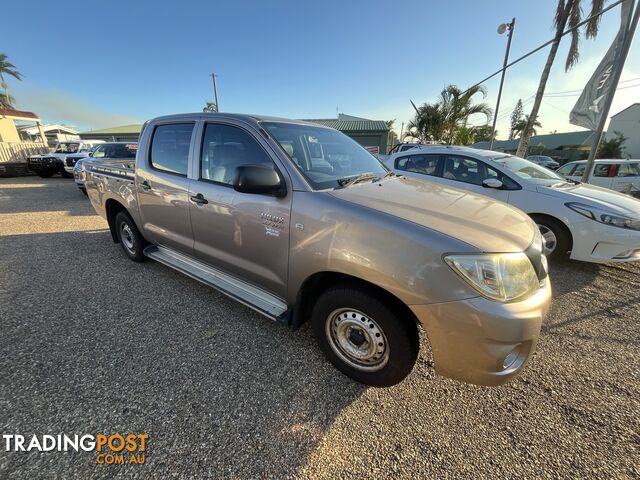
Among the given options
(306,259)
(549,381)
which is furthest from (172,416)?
(549,381)

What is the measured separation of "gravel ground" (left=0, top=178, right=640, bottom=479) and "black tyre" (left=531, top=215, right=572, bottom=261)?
0.96 metres

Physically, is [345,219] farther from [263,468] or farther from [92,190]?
[92,190]

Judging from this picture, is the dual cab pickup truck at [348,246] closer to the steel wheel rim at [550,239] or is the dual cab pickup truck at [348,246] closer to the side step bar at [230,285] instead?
the side step bar at [230,285]

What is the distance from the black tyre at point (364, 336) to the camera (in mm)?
1762

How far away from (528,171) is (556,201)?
3.14 feet

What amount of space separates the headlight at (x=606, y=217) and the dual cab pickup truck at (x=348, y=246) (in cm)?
231

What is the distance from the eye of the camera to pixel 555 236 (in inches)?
153

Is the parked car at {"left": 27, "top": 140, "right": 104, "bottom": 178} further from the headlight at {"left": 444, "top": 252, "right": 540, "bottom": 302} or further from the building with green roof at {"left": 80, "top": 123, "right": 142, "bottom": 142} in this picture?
the building with green roof at {"left": 80, "top": 123, "right": 142, "bottom": 142}

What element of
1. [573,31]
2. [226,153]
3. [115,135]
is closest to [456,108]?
[573,31]

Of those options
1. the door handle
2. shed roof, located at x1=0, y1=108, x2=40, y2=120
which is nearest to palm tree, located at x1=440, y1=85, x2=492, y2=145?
the door handle

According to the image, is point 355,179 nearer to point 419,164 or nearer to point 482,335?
point 482,335

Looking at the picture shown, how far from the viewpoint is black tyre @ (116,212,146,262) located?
376 cm

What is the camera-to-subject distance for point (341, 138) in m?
3.07

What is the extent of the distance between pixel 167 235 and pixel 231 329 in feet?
4.55
